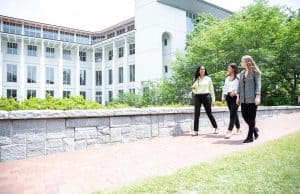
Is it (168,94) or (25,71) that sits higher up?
(25,71)

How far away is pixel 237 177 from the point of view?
3.79m

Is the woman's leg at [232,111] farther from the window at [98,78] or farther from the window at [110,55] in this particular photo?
the window at [98,78]

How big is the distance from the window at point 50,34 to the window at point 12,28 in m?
3.26

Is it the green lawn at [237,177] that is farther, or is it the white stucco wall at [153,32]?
the white stucco wall at [153,32]

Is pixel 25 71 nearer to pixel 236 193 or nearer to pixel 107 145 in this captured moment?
pixel 107 145

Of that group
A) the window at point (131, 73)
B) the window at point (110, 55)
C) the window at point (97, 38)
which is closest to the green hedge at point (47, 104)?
the window at point (131, 73)

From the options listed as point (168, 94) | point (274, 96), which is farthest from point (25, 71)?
point (274, 96)

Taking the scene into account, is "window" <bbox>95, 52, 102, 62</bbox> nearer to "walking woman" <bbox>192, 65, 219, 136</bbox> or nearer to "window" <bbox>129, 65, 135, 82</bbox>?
"window" <bbox>129, 65, 135, 82</bbox>

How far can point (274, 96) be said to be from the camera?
23234mm

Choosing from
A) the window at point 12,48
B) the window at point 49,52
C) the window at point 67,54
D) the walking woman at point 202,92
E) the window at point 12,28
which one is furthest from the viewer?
the window at point 67,54

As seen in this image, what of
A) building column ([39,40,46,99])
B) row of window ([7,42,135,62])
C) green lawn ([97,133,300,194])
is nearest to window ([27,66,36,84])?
building column ([39,40,46,99])

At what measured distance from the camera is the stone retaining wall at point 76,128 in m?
5.23

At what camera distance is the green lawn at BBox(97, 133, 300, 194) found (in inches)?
133

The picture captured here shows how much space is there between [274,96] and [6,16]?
33202 mm
